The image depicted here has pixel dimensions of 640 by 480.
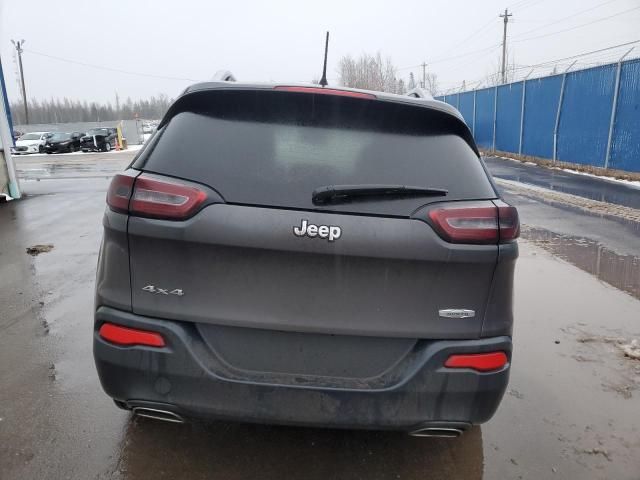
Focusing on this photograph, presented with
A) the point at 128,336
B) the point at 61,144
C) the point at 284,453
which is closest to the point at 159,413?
the point at 128,336

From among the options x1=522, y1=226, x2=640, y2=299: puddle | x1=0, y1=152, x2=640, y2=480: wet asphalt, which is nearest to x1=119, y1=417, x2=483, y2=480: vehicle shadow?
x1=0, y1=152, x2=640, y2=480: wet asphalt

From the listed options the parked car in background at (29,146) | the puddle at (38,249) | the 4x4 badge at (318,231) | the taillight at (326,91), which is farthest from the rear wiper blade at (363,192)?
the parked car in background at (29,146)

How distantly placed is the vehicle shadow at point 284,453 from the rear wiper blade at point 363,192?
1.41 meters

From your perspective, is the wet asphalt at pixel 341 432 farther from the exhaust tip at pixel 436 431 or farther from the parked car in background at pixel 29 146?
the parked car in background at pixel 29 146

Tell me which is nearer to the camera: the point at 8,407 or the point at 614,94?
the point at 8,407

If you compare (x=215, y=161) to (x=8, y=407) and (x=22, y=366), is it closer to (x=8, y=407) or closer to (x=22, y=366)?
(x=8, y=407)

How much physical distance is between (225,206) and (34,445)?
1.81m

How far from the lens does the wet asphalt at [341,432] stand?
2.45m

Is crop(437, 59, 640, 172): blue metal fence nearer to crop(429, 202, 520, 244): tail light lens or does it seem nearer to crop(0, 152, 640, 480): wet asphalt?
crop(0, 152, 640, 480): wet asphalt

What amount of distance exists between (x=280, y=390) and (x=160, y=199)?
930mm

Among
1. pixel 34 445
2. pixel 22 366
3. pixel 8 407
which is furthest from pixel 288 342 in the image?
pixel 22 366

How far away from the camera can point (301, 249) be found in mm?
1909

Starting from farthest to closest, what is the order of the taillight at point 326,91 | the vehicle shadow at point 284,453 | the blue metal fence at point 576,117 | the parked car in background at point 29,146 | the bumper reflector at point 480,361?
the parked car in background at point 29,146 < the blue metal fence at point 576,117 < the vehicle shadow at point 284,453 < the taillight at point 326,91 < the bumper reflector at point 480,361

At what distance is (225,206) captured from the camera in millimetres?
1935
